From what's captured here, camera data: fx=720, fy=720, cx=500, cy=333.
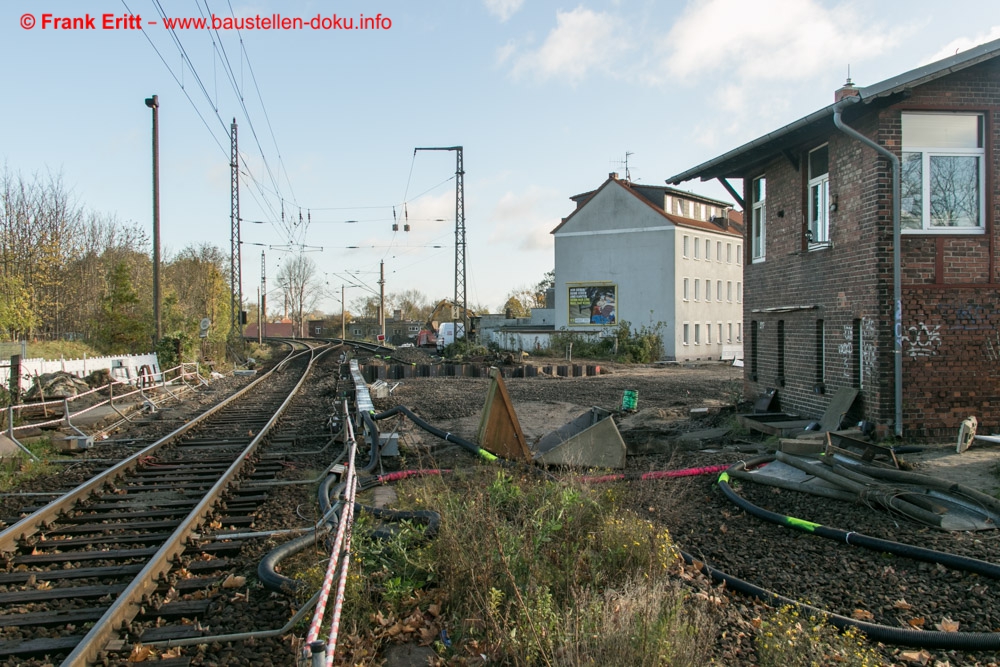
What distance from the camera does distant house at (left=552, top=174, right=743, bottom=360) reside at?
156 feet

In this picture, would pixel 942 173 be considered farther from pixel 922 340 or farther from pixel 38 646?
pixel 38 646

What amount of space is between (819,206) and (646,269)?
36.7 metres

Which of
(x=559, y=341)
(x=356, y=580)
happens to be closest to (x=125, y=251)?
(x=559, y=341)

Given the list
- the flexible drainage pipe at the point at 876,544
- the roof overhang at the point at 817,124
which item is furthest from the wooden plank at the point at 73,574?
the roof overhang at the point at 817,124

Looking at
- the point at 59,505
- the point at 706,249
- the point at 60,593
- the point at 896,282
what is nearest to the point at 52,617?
the point at 60,593

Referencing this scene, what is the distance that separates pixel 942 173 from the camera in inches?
400

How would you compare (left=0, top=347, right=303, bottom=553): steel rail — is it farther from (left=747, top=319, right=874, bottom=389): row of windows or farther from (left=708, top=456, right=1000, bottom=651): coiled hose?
(left=747, top=319, right=874, bottom=389): row of windows

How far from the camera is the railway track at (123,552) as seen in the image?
4.46 meters

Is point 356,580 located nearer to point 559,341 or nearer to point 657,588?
point 657,588

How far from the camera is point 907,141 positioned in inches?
399

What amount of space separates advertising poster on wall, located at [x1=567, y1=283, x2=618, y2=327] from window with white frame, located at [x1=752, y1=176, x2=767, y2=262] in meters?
A: 34.5

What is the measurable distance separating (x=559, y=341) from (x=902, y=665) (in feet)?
126

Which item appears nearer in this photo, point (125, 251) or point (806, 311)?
point (806, 311)

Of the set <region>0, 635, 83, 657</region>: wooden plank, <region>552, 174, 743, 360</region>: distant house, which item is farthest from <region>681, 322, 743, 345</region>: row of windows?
<region>0, 635, 83, 657</region>: wooden plank
